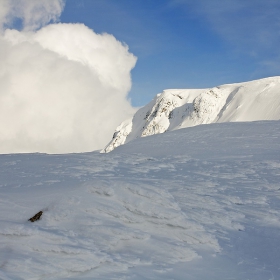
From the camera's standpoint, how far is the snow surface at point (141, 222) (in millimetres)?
5387

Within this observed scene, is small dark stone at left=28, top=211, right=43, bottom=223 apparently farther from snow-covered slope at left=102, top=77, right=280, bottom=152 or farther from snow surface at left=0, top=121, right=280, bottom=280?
snow-covered slope at left=102, top=77, right=280, bottom=152

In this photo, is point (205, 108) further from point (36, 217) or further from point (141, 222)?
point (36, 217)

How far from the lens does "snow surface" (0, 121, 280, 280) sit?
5.39 m

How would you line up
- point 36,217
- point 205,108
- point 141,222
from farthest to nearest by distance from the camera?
point 205,108
point 141,222
point 36,217

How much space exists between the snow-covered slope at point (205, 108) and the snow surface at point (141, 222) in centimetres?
8539

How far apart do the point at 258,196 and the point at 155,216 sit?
3.05m

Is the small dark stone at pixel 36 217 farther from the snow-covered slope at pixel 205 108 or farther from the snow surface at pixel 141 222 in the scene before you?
the snow-covered slope at pixel 205 108

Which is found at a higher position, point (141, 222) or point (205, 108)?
point (205, 108)

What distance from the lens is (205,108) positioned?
12700cm

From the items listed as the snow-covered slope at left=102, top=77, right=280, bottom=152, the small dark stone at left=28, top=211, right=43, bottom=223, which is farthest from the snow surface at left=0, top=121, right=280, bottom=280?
the snow-covered slope at left=102, top=77, right=280, bottom=152

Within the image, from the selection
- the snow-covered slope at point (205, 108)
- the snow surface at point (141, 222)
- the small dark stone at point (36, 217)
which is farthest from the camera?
the snow-covered slope at point (205, 108)

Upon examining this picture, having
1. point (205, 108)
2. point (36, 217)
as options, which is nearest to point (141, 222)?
point (36, 217)

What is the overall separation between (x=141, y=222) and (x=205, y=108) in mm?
123219

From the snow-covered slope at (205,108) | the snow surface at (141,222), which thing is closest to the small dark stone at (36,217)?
the snow surface at (141,222)
